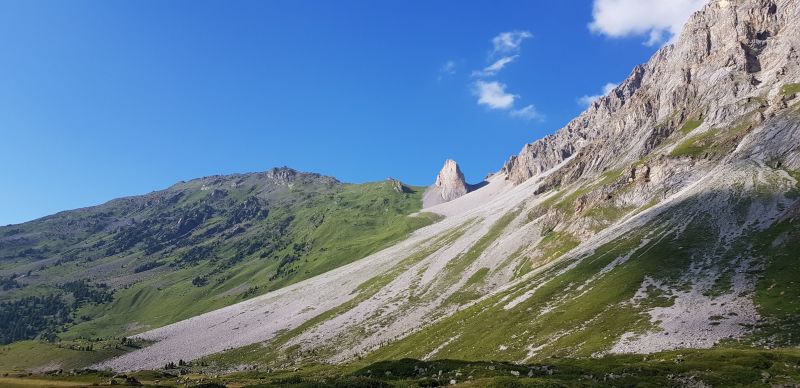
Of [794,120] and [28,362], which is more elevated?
[794,120]

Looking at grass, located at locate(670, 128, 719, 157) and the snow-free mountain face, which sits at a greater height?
grass, located at locate(670, 128, 719, 157)

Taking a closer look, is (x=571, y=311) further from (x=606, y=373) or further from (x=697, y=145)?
(x=697, y=145)

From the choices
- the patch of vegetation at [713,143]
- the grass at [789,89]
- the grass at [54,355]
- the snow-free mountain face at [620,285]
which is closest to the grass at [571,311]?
the snow-free mountain face at [620,285]

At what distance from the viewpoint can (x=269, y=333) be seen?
174750 mm

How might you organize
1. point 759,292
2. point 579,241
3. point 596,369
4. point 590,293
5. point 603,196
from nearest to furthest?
point 596,369 → point 759,292 → point 590,293 → point 579,241 → point 603,196

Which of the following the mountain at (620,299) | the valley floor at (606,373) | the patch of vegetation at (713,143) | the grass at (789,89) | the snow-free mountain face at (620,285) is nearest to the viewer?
the valley floor at (606,373)

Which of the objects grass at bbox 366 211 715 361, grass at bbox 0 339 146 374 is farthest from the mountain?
grass at bbox 0 339 146 374

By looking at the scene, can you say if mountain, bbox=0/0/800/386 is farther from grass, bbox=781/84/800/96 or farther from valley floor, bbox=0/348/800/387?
grass, bbox=781/84/800/96

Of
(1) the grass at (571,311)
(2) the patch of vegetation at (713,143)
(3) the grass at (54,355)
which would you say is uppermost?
(2) the patch of vegetation at (713,143)

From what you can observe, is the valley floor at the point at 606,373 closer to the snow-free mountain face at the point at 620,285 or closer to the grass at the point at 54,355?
the snow-free mountain face at the point at 620,285

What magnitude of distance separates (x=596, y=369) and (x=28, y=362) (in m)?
192

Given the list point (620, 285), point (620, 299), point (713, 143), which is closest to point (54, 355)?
point (620, 285)

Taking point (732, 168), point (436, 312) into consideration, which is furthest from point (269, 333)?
point (732, 168)

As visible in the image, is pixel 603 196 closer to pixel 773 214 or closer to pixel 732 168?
pixel 732 168
